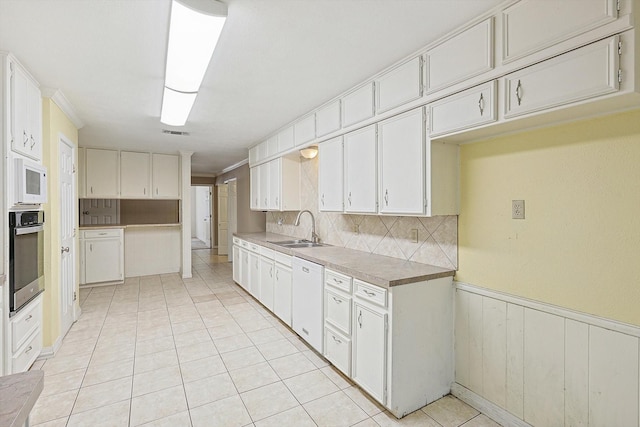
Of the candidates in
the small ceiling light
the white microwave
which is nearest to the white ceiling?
the small ceiling light

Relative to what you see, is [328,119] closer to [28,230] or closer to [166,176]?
[28,230]

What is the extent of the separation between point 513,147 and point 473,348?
136cm

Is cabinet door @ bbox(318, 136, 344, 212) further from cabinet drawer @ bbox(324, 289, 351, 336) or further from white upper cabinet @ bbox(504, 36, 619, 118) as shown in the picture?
white upper cabinet @ bbox(504, 36, 619, 118)

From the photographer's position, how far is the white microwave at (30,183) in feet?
7.25

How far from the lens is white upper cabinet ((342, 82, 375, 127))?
2555 mm

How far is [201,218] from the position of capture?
11703mm

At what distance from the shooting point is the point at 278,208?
14.4ft

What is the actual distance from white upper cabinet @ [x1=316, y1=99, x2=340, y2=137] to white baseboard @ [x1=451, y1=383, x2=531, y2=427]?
236 centimetres

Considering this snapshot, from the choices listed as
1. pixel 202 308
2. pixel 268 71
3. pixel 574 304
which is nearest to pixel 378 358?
pixel 574 304

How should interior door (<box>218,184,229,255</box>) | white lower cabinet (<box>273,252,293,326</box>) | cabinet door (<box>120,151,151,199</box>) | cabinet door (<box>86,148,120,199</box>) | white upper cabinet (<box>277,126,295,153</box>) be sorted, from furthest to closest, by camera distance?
interior door (<box>218,184,229,255</box>) → cabinet door (<box>120,151,151,199</box>) → cabinet door (<box>86,148,120,199</box>) → white upper cabinet (<box>277,126,295,153</box>) → white lower cabinet (<box>273,252,293,326</box>)

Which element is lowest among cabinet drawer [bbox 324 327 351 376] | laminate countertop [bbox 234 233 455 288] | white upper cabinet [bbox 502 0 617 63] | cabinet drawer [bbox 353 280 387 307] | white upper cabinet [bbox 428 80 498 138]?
cabinet drawer [bbox 324 327 351 376]

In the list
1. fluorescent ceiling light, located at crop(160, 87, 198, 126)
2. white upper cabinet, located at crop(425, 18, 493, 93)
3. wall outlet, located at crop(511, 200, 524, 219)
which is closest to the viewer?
white upper cabinet, located at crop(425, 18, 493, 93)

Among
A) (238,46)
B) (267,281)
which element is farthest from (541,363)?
(267,281)

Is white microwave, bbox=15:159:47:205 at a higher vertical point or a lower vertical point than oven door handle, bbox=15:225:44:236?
higher
